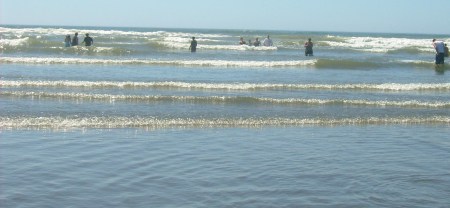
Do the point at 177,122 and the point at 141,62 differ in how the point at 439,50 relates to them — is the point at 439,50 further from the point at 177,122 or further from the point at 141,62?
the point at 177,122

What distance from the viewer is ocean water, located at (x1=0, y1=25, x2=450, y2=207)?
683 centimetres

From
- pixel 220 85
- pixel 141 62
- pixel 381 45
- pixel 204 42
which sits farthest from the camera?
pixel 381 45

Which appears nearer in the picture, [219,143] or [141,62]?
[219,143]

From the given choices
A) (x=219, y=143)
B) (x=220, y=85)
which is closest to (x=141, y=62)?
(x=220, y=85)

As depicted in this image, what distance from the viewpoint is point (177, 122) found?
1175 centimetres

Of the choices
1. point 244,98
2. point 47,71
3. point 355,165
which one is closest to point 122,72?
point 47,71

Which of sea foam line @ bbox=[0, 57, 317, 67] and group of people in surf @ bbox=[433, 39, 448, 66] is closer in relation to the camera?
sea foam line @ bbox=[0, 57, 317, 67]

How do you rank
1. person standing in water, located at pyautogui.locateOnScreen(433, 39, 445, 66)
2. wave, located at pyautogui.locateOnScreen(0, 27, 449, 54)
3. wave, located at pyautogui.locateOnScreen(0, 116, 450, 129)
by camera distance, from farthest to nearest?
wave, located at pyautogui.locateOnScreen(0, 27, 449, 54), person standing in water, located at pyautogui.locateOnScreen(433, 39, 445, 66), wave, located at pyautogui.locateOnScreen(0, 116, 450, 129)

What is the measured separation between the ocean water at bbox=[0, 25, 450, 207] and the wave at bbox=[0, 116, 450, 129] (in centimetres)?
4

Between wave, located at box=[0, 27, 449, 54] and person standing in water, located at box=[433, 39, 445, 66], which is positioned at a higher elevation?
person standing in water, located at box=[433, 39, 445, 66]

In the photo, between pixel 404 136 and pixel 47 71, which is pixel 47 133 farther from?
pixel 47 71

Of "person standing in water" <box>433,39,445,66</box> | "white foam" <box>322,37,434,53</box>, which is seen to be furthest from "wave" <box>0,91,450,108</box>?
"white foam" <box>322,37,434,53</box>

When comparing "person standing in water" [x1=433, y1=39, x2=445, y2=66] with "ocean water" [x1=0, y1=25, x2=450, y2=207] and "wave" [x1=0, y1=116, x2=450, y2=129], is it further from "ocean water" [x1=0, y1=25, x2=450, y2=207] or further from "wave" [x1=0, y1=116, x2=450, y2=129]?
"wave" [x1=0, y1=116, x2=450, y2=129]

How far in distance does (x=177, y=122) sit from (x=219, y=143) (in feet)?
6.94
